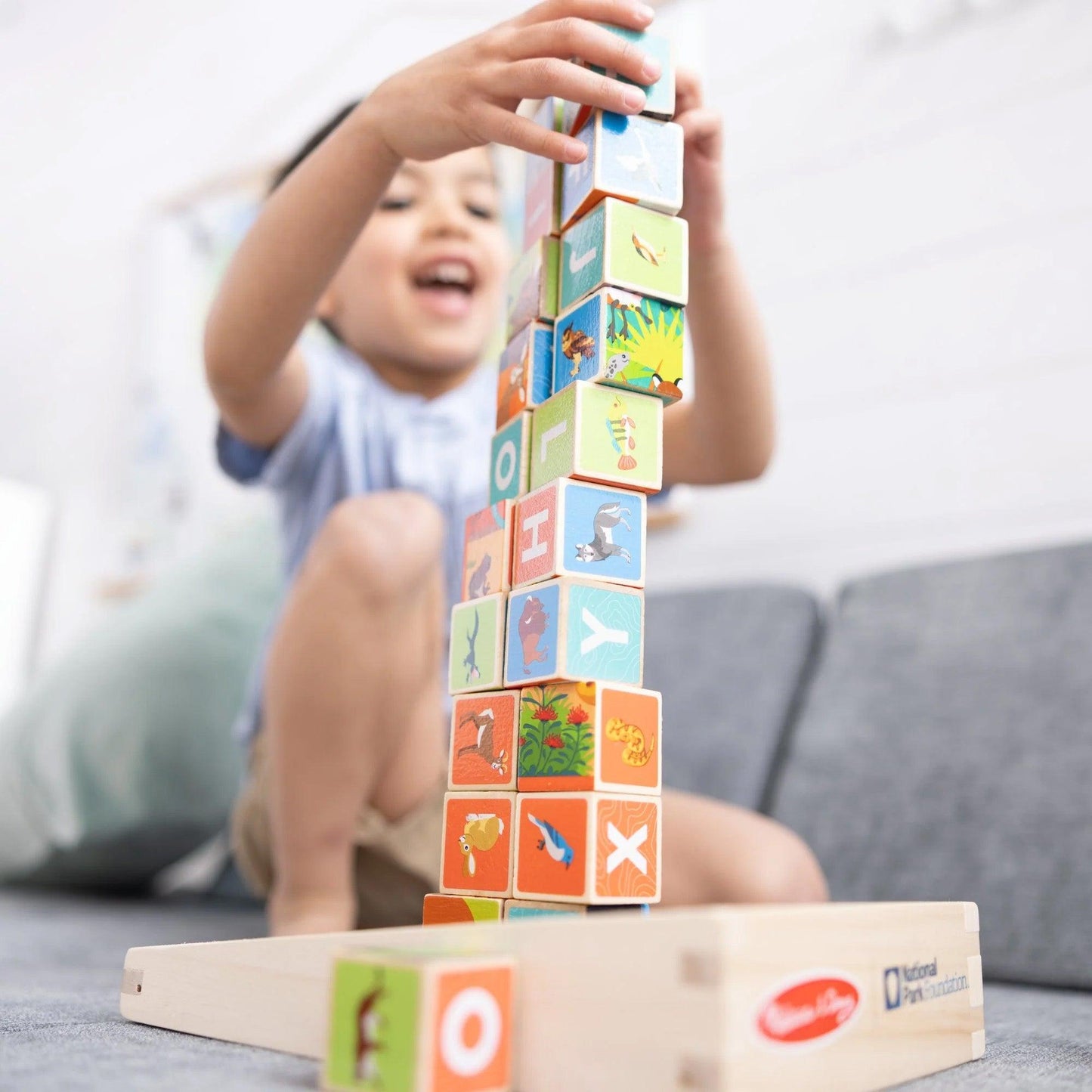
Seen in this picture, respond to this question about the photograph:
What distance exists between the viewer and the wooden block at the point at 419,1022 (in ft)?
1.28

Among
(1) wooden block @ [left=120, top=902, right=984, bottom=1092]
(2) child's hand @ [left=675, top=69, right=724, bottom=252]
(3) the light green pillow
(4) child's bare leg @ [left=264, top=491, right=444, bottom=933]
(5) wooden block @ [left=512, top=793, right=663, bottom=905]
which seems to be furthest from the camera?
(3) the light green pillow

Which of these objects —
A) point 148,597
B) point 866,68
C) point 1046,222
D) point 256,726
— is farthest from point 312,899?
point 866,68

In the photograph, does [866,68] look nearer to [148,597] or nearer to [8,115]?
[148,597]

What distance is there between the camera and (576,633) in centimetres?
52

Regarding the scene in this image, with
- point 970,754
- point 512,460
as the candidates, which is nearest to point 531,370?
point 512,460

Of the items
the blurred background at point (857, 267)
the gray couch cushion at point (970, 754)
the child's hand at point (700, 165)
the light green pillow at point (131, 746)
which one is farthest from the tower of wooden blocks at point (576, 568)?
the light green pillow at point (131, 746)

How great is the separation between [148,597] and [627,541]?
1.29m

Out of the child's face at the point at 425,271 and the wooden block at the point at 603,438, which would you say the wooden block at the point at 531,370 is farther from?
the child's face at the point at 425,271

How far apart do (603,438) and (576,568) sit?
72mm

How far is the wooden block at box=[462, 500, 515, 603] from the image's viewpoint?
1.91 ft

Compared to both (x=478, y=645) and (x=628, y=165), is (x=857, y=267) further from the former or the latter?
(x=478, y=645)

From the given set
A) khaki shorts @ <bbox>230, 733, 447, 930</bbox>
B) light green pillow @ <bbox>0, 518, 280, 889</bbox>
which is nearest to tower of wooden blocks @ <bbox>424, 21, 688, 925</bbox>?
khaki shorts @ <bbox>230, 733, 447, 930</bbox>

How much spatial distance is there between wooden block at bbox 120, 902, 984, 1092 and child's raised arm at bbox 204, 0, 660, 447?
16.6 inches

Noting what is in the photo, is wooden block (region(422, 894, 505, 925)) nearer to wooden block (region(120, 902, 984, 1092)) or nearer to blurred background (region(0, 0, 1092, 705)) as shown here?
wooden block (region(120, 902, 984, 1092))
